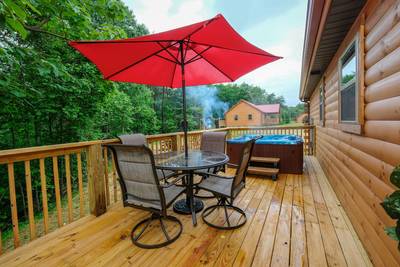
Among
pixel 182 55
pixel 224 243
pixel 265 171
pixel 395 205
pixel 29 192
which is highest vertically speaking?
pixel 182 55

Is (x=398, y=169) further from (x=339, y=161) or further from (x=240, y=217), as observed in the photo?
(x=339, y=161)

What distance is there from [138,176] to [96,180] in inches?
41.0

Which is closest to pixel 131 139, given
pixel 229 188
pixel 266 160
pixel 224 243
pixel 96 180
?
pixel 96 180

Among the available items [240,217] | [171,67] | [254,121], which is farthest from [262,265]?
[254,121]

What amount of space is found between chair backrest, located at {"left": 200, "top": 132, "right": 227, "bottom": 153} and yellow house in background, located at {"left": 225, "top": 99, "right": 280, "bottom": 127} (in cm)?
2387

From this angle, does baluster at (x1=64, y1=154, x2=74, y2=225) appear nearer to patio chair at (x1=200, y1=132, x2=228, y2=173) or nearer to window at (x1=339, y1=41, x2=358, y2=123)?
patio chair at (x1=200, y1=132, x2=228, y2=173)

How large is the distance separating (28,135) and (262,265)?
21.4 ft

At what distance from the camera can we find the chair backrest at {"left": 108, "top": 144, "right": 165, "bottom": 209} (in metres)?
1.78

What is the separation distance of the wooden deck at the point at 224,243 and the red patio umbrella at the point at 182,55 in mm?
1254

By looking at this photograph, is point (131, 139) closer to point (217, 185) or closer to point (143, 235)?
point (143, 235)

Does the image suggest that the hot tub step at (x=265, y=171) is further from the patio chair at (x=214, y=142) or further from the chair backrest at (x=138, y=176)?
the chair backrest at (x=138, y=176)

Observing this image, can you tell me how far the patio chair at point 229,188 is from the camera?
2.08 metres

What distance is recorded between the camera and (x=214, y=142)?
353 cm

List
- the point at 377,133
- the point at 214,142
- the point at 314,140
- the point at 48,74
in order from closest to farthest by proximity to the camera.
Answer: the point at 377,133
the point at 214,142
the point at 48,74
the point at 314,140
